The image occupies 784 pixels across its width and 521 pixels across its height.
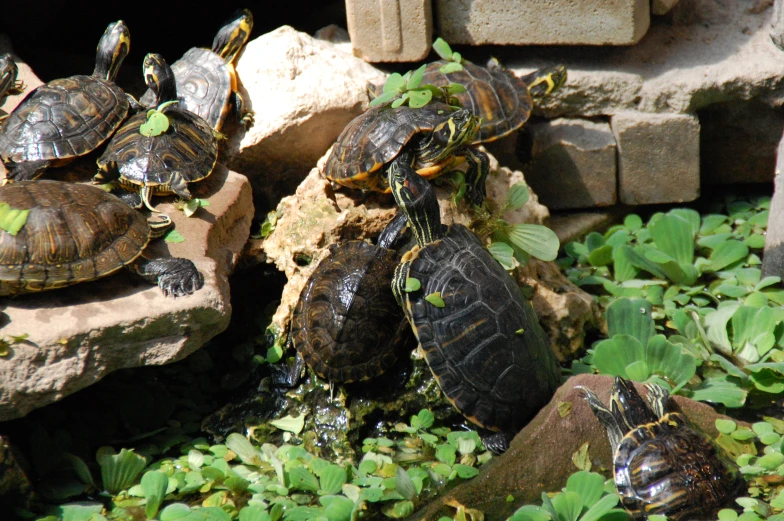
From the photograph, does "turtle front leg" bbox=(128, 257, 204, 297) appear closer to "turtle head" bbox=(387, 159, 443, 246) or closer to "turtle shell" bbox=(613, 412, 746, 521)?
"turtle head" bbox=(387, 159, 443, 246)

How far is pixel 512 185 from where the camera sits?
3.82 m

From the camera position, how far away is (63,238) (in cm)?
286

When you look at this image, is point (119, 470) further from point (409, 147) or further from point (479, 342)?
point (409, 147)

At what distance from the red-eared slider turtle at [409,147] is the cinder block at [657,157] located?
1348 millimetres

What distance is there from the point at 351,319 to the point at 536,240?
3.41 ft

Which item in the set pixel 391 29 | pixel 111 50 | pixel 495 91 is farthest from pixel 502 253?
pixel 111 50

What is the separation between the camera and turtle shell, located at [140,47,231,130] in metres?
4.02

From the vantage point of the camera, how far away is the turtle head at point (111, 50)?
4.11 metres

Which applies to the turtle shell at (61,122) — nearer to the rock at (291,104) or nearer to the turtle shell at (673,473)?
the rock at (291,104)

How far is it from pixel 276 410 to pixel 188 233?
0.94 metres

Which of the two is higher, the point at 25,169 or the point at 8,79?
the point at 8,79

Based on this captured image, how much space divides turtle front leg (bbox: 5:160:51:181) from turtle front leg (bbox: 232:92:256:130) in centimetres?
104

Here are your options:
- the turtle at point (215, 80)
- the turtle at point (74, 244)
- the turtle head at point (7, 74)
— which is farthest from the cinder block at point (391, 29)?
the turtle head at point (7, 74)

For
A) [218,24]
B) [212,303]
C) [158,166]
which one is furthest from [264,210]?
[218,24]
